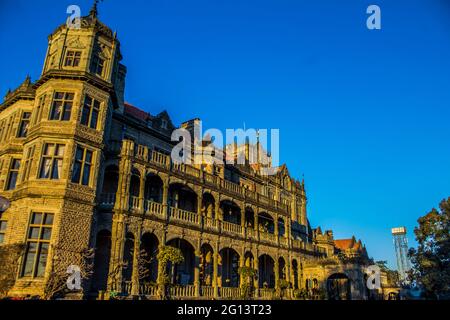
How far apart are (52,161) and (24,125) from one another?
5.87 m

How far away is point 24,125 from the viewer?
24.8 metres

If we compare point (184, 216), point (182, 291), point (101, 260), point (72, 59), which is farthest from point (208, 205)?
point (72, 59)

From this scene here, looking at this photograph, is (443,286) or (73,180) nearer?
(73,180)

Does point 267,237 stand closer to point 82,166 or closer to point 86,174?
point 86,174

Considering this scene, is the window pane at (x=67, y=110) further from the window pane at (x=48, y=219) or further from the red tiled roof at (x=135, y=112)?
the red tiled roof at (x=135, y=112)

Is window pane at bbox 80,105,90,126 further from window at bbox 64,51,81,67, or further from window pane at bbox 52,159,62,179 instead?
window at bbox 64,51,81,67

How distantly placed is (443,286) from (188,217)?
1950cm

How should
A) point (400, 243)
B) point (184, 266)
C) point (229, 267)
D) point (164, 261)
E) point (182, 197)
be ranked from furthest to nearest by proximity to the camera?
point (400, 243)
point (229, 267)
point (182, 197)
point (184, 266)
point (164, 261)

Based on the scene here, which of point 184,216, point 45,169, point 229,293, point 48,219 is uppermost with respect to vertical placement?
point 45,169

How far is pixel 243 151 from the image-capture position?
145 ft

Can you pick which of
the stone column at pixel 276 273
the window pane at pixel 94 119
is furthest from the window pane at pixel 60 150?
the stone column at pixel 276 273
